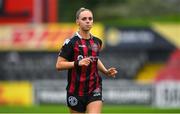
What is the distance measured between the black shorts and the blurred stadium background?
17.4 metres

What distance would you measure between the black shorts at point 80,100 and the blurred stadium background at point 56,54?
1737 cm

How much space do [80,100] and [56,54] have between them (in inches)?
827

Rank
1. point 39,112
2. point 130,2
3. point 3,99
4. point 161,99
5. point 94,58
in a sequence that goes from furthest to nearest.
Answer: point 130,2 → point 3,99 → point 161,99 → point 39,112 → point 94,58

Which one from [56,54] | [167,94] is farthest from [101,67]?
[56,54]

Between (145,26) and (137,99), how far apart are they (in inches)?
147

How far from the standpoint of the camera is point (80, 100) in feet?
36.9

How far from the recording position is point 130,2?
52.4 m

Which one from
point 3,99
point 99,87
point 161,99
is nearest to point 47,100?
point 3,99

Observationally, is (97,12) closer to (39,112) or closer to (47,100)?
(47,100)

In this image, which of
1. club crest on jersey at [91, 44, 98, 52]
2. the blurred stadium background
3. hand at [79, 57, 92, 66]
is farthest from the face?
the blurred stadium background

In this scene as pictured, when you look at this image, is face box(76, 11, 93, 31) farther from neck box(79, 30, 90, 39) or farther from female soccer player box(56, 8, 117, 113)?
neck box(79, 30, 90, 39)

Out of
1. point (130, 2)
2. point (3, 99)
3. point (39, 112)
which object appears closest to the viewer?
point (39, 112)

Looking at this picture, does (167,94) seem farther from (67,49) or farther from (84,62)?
(84,62)

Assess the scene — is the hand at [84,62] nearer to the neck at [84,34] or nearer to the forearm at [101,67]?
the neck at [84,34]
